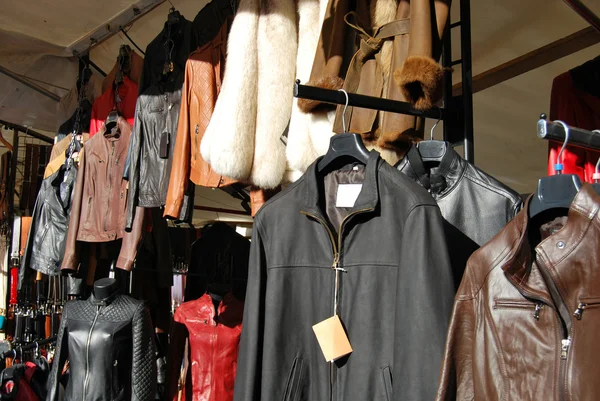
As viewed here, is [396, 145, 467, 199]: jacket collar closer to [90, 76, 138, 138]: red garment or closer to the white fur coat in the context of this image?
the white fur coat

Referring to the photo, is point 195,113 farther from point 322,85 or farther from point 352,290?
point 352,290

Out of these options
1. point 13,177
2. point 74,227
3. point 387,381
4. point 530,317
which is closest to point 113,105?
point 74,227

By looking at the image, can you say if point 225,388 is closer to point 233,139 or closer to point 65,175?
point 233,139

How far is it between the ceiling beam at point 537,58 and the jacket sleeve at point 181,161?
144cm

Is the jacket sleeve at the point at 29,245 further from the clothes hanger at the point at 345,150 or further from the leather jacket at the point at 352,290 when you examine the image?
the clothes hanger at the point at 345,150

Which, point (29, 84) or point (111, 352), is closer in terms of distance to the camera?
point (111, 352)

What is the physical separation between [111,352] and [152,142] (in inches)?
45.9

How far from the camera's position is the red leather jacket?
11.8ft

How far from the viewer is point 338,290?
6.30 ft

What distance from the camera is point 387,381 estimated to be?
176cm

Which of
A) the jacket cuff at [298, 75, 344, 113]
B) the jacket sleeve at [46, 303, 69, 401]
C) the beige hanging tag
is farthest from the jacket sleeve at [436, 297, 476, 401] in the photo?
the jacket sleeve at [46, 303, 69, 401]

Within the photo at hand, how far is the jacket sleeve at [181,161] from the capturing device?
2.98 m

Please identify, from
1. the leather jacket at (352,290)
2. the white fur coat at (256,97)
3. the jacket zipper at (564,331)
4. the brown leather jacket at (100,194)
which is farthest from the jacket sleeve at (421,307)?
the brown leather jacket at (100,194)

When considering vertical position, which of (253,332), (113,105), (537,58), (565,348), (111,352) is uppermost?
(537,58)
